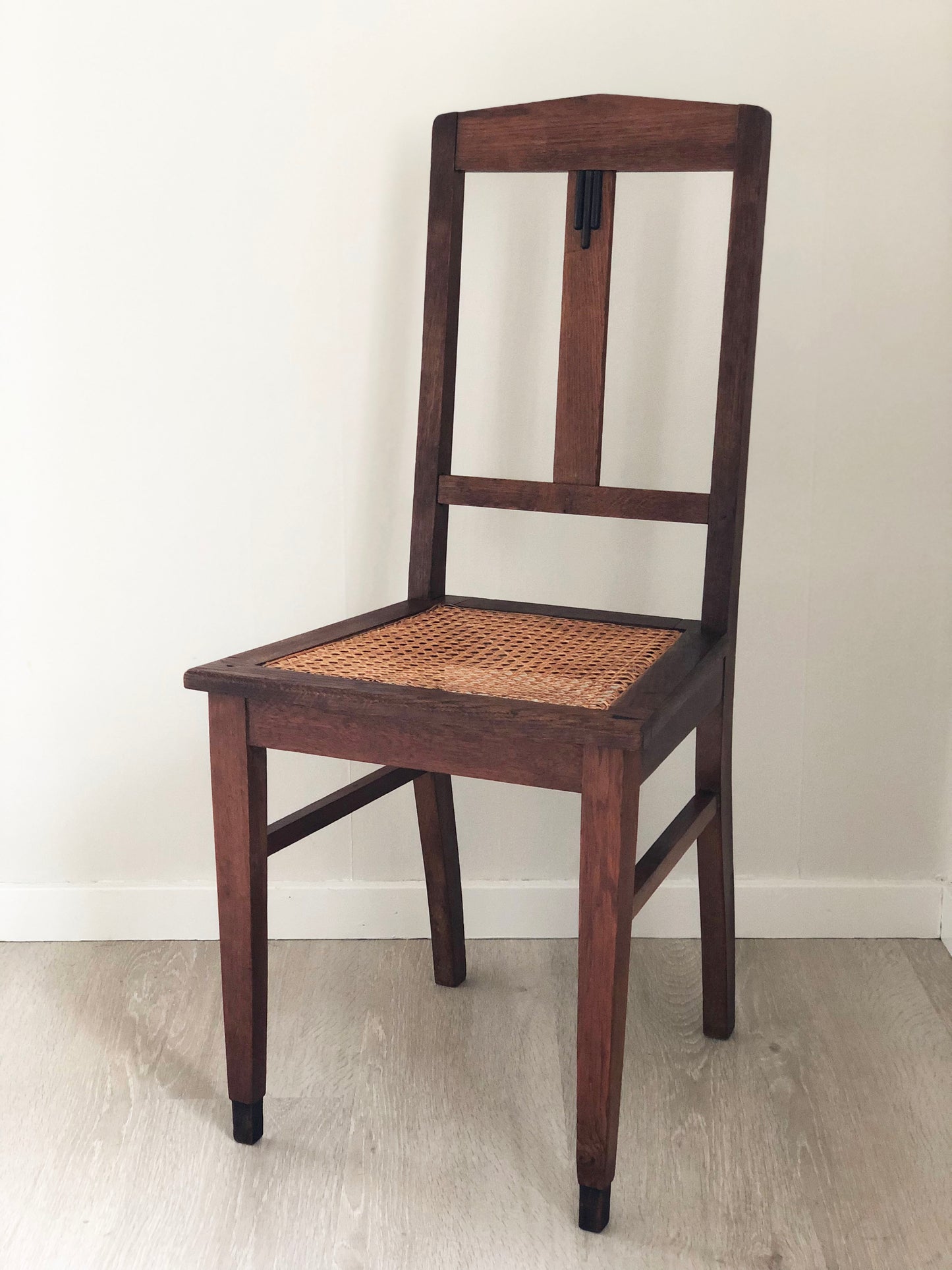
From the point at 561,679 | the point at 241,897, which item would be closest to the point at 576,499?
the point at 561,679

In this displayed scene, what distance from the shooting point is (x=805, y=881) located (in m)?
1.63

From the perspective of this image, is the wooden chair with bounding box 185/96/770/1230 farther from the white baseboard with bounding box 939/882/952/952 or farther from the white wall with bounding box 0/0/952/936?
the white baseboard with bounding box 939/882/952/952

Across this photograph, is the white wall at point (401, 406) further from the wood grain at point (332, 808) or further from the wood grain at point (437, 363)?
the wood grain at point (332, 808)

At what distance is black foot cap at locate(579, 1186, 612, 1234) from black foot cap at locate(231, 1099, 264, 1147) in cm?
35

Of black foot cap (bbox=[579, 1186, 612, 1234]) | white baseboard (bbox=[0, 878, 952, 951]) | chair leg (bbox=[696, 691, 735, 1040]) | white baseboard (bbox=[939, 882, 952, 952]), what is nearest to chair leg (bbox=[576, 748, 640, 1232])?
black foot cap (bbox=[579, 1186, 612, 1234])

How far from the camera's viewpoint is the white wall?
1.42 metres

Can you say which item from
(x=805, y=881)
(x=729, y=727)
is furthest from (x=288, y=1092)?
(x=805, y=881)

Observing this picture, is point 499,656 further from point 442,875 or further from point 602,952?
point 442,875

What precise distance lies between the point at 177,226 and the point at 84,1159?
111 cm

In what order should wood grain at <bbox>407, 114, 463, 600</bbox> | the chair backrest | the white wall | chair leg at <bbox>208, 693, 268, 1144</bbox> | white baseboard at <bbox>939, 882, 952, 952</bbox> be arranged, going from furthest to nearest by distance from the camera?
1. white baseboard at <bbox>939, 882, 952, 952</bbox>
2. the white wall
3. wood grain at <bbox>407, 114, 463, 600</bbox>
4. the chair backrest
5. chair leg at <bbox>208, 693, 268, 1144</bbox>

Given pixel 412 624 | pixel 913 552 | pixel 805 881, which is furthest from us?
pixel 805 881

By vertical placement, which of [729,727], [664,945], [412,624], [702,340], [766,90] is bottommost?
[664,945]

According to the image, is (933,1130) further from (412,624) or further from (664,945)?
(412,624)

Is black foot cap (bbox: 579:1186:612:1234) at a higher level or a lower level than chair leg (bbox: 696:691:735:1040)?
lower
